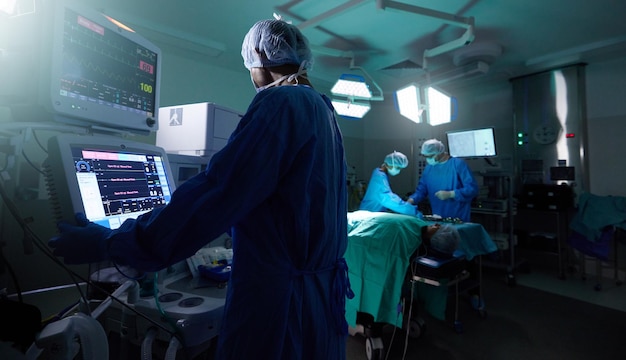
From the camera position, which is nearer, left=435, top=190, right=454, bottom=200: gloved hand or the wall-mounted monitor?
the wall-mounted monitor

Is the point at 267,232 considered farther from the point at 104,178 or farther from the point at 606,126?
the point at 606,126

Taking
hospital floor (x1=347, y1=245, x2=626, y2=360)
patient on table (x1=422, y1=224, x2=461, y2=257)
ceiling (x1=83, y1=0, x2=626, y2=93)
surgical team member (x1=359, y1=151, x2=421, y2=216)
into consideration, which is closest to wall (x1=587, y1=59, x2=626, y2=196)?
ceiling (x1=83, y1=0, x2=626, y2=93)

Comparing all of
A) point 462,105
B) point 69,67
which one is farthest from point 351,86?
point 462,105

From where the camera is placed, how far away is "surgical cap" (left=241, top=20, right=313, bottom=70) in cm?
99

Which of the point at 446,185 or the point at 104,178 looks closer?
the point at 104,178

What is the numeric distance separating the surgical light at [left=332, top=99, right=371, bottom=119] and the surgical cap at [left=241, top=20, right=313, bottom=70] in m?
1.90

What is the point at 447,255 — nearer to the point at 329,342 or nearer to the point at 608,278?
the point at 329,342

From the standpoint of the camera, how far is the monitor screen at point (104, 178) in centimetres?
81

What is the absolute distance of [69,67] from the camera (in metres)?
0.91

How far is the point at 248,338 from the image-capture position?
775 millimetres

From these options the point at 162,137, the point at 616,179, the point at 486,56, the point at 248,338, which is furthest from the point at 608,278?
the point at 162,137

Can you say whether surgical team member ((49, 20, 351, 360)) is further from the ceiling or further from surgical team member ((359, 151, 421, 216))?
surgical team member ((359, 151, 421, 216))

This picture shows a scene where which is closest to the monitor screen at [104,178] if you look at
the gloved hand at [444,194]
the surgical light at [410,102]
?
the surgical light at [410,102]

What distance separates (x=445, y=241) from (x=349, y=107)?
5.23ft
